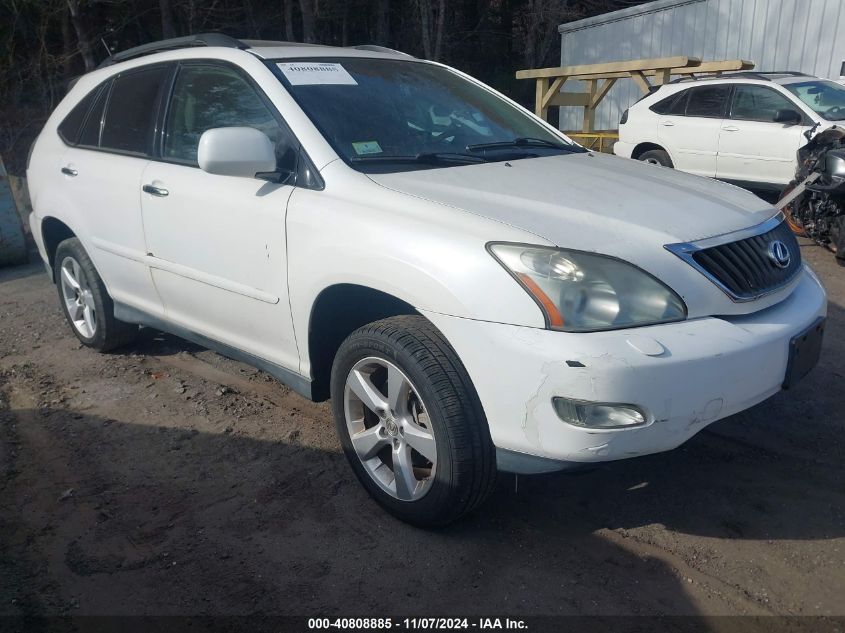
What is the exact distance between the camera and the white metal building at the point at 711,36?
40.0 feet

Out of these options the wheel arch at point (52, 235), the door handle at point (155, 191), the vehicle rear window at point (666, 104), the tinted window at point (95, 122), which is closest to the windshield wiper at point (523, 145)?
the door handle at point (155, 191)

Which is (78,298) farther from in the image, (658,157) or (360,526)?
(658,157)

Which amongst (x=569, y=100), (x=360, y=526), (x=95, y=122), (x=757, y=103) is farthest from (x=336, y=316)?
(x=569, y=100)

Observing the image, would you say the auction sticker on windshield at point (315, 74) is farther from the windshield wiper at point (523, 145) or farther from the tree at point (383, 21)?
the tree at point (383, 21)

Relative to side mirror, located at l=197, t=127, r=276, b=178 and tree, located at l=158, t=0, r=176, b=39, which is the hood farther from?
tree, located at l=158, t=0, r=176, b=39

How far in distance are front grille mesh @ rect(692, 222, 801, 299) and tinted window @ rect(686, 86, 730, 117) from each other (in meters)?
7.44

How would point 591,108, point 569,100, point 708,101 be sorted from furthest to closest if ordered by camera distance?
point 569,100
point 591,108
point 708,101

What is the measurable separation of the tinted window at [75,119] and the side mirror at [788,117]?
731 centimetres

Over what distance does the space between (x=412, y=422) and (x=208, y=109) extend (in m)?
1.96

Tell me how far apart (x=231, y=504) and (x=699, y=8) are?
46.4 feet

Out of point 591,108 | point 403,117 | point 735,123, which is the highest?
point 403,117

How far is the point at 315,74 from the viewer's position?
3.65m

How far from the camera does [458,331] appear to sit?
2656 millimetres

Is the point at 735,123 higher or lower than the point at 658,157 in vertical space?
higher
